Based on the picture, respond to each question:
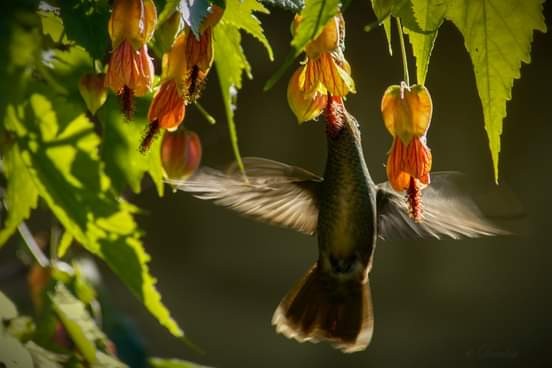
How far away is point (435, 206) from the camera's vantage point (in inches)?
45.5

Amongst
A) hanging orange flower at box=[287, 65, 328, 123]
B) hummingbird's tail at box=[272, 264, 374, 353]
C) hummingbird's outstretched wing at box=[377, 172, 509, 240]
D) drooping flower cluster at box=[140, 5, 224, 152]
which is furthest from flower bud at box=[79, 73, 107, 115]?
hummingbird's tail at box=[272, 264, 374, 353]

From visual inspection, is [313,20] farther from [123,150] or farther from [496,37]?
[123,150]

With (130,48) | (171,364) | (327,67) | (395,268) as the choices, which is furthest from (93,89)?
(395,268)

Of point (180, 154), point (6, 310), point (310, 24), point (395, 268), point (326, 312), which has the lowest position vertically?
point (395, 268)

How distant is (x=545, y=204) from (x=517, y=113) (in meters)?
0.36

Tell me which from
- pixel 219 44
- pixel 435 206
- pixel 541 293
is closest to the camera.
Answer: pixel 219 44

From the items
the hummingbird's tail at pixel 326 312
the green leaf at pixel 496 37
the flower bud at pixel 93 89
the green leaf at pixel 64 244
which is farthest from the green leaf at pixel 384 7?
the hummingbird's tail at pixel 326 312

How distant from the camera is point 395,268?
13.5ft

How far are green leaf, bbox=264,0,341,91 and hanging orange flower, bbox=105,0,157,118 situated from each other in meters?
0.16

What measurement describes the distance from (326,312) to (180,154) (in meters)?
0.41

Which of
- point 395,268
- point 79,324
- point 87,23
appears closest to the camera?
point 87,23

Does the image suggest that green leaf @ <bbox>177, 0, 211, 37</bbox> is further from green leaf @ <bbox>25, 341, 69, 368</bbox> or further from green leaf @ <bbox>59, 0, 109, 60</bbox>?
green leaf @ <bbox>25, 341, 69, 368</bbox>

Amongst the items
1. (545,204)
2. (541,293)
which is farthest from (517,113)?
(541,293)

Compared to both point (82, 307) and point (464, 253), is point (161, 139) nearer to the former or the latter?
point (82, 307)
